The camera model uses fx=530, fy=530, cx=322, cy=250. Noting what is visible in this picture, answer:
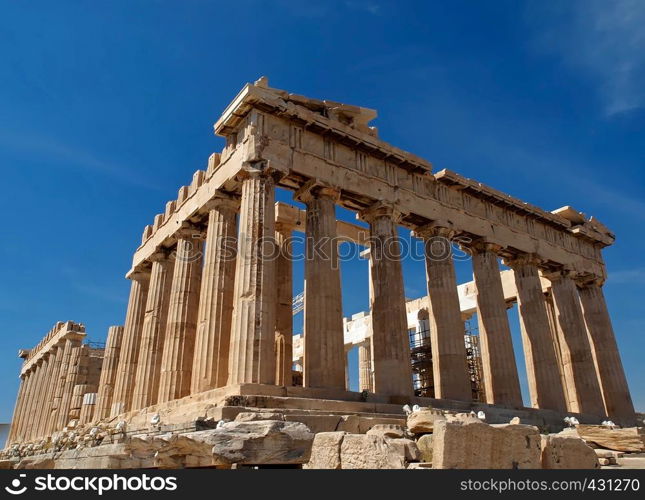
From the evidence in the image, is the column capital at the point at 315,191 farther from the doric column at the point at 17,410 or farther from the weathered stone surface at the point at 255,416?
the doric column at the point at 17,410

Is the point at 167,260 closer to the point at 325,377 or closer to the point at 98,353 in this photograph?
the point at 325,377

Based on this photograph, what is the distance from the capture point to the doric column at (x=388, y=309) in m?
18.5

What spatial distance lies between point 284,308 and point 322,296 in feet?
12.4

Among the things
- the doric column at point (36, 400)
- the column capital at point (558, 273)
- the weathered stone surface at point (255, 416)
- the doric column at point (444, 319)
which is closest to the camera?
the weathered stone surface at point (255, 416)

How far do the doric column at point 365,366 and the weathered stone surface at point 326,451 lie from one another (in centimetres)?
2450

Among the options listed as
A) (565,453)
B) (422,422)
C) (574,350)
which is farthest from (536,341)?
(565,453)

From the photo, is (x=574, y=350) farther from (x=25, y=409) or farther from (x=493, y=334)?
(x=25, y=409)

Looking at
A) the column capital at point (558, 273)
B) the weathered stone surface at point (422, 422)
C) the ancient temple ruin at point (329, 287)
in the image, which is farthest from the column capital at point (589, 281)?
the weathered stone surface at point (422, 422)

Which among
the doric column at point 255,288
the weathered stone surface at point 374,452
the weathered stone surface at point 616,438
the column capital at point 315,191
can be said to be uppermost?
the column capital at point 315,191

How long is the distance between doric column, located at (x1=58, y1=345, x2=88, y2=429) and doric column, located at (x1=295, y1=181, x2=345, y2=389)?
23156 mm

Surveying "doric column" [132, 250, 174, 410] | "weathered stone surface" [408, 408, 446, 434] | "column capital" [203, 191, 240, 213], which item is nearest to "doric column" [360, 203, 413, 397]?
"column capital" [203, 191, 240, 213]

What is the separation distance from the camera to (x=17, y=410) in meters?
49.5

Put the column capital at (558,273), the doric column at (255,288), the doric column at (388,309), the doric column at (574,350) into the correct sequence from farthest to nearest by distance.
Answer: the column capital at (558,273), the doric column at (574,350), the doric column at (388,309), the doric column at (255,288)
